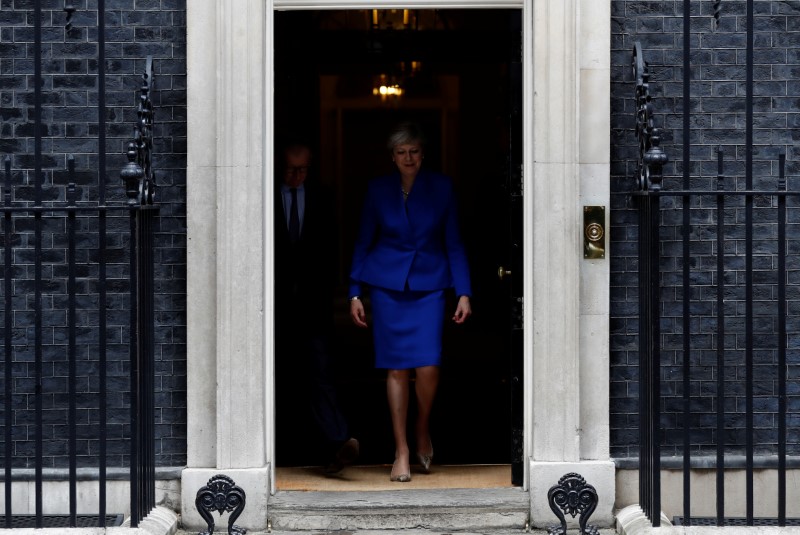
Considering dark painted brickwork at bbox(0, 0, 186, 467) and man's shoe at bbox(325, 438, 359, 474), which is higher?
dark painted brickwork at bbox(0, 0, 186, 467)

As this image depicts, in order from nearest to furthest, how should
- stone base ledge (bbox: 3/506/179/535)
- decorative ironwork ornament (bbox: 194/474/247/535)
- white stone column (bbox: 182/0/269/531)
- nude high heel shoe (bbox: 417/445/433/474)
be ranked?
stone base ledge (bbox: 3/506/179/535) < decorative ironwork ornament (bbox: 194/474/247/535) < white stone column (bbox: 182/0/269/531) < nude high heel shoe (bbox: 417/445/433/474)

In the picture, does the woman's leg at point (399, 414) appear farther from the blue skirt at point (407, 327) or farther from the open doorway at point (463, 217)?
the open doorway at point (463, 217)

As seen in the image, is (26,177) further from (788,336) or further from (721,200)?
(788,336)

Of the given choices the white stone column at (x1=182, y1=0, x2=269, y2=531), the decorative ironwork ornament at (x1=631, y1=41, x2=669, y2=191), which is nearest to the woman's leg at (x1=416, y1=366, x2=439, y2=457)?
the white stone column at (x1=182, y1=0, x2=269, y2=531)

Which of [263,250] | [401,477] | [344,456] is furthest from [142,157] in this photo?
[401,477]

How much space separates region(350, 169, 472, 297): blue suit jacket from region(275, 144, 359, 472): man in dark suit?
243 millimetres

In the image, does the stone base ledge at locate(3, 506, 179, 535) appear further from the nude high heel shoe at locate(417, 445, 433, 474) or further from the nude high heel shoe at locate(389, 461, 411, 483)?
the nude high heel shoe at locate(417, 445, 433, 474)

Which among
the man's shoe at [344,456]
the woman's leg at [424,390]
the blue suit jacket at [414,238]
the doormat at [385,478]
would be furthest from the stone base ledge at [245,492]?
the blue suit jacket at [414,238]

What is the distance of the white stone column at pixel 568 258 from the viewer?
21.3 feet

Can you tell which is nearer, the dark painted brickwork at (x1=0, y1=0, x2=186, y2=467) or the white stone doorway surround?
the white stone doorway surround

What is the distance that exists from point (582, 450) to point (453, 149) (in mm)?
12772

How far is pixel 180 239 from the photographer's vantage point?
662 cm

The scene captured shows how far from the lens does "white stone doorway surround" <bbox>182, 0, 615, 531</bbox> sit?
649cm

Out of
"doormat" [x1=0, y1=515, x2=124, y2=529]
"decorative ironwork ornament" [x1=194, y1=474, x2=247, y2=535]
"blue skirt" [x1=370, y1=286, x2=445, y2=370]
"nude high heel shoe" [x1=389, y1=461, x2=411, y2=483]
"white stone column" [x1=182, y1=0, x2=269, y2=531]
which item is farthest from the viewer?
"blue skirt" [x1=370, y1=286, x2=445, y2=370]
